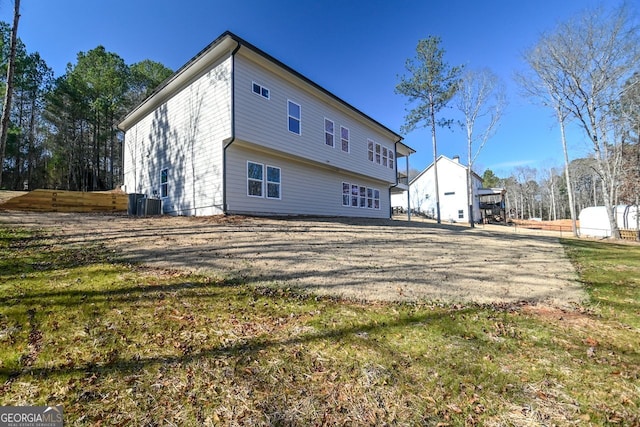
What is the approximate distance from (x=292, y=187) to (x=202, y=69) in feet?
19.8

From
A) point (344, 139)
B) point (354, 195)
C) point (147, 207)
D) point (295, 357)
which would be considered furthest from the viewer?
point (354, 195)

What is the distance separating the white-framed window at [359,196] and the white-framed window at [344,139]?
1976 mm

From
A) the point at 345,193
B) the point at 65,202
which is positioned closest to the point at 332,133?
the point at 345,193

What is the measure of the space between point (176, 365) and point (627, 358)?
13.9 feet

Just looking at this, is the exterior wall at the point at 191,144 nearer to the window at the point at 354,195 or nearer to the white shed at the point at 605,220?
the window at the point at 354,195

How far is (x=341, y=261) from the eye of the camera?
19.6 ft

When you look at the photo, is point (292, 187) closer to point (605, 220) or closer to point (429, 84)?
point (429, 84)

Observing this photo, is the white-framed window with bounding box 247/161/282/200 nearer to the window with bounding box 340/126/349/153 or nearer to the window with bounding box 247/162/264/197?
the window with bounding box 247/162/264/197

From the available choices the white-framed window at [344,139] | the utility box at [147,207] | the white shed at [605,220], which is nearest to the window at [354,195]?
the white-framed window at [344,139]

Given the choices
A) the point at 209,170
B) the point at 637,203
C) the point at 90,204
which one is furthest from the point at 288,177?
the point at 637,203

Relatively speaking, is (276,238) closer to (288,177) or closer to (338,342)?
(338,342)

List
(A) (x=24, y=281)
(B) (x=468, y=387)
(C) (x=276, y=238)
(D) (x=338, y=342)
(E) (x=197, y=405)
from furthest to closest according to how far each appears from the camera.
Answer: (C) (x=276, y=238), (A) (x=24, y=281), (D) (x=338, y=342), (B) (x=468, y=387), (E) (x=197, y=405)

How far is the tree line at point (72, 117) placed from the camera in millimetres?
27172

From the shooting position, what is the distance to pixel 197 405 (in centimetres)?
216
